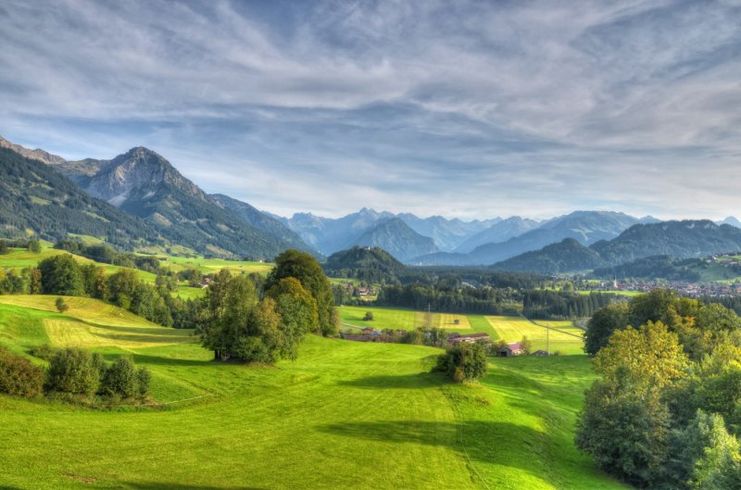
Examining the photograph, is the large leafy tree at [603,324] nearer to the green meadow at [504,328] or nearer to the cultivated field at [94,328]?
the green meadow at [504,328]

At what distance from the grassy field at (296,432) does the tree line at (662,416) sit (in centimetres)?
338

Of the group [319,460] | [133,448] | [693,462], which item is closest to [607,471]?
[693,462]

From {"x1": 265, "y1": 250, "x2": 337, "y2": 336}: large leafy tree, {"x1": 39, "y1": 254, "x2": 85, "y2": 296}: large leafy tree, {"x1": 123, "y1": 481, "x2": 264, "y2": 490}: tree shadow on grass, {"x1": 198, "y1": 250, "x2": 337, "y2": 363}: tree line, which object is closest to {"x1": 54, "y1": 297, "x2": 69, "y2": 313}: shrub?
{"x1": 39, "y1": 254, "x2": 85, "y2": 296}: large leafy tree

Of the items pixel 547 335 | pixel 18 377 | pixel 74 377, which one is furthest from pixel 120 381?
pixel 547 335

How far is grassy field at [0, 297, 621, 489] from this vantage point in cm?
2478

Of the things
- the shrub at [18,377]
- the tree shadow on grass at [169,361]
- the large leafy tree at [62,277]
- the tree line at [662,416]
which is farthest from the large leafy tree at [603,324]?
the large leafy tree at [62,277]

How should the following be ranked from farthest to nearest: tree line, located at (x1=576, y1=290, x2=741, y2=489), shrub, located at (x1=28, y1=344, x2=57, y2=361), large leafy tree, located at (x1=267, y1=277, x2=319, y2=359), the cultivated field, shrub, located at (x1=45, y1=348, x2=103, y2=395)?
the cultivated field < large leafy tree, located at (x1=267, y1=277, x2=319, y2=359) < shrub, located at (x1=28, y1=344, x2=57, y2=361) < tree line, located at (x1=576, y1=290, x2=741, y2=489) < shrub, located at (x1=45, y1=348, x2=103, y2=395)

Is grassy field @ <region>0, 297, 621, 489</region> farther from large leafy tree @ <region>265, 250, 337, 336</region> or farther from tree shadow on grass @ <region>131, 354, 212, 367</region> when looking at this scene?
large leafy tree @ <region>265, 250, 337, 336</region>

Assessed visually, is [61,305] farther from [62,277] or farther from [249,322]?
[249,322]

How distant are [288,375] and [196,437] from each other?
71.0ft

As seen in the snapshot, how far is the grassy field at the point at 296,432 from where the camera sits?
24.8 meters

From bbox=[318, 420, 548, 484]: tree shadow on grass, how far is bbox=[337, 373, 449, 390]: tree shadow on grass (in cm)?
1204

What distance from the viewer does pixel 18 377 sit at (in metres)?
30.8

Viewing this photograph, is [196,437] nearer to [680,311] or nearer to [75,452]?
[75,452]
